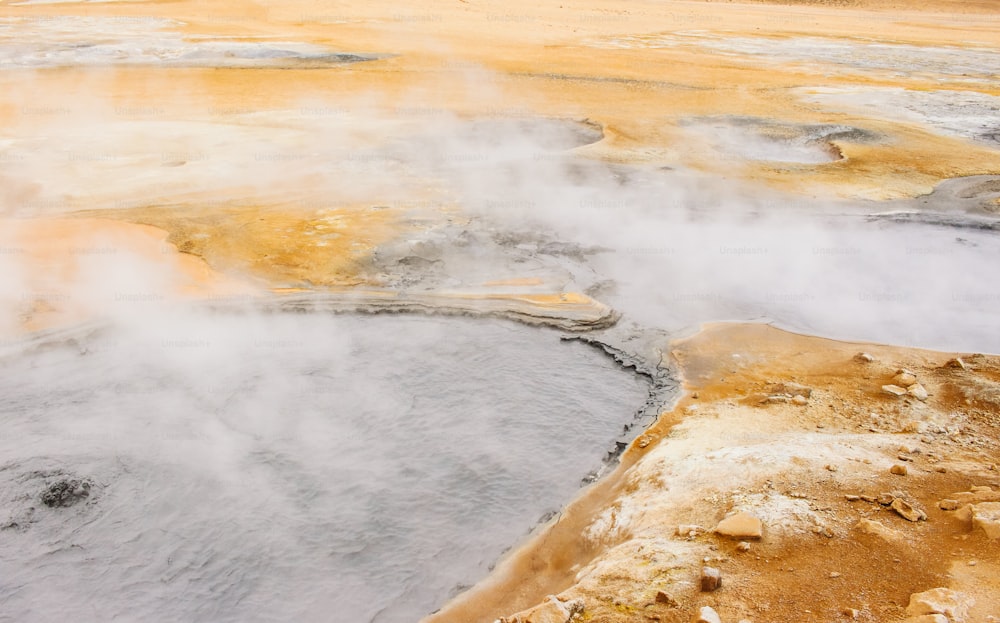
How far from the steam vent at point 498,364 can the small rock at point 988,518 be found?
0.05 feet

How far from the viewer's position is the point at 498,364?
5809 millimetres

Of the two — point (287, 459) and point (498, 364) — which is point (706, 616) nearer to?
point (287, 459)

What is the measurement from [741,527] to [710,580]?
45cm

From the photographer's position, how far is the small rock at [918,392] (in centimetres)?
498

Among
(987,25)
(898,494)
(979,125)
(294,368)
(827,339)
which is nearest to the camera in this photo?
(898,494)

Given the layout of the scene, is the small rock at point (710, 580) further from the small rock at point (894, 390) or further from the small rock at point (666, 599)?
the small rock at point (894, 390)

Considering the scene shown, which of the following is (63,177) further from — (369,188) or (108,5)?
(108,5)

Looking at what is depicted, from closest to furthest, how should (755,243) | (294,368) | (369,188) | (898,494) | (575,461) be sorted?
(898,494) → (575,461) → (294,368) → (755,243) → (369,188)

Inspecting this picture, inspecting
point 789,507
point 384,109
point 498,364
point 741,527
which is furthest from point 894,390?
point 384,109

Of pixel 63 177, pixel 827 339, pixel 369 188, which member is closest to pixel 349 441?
pixel 827 339

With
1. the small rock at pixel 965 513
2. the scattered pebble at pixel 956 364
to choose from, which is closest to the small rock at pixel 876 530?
the small rock at pixel 965 513

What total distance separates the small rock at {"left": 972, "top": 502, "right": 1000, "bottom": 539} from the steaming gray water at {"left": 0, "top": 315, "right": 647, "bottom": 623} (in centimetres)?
205

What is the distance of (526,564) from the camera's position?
3.99m

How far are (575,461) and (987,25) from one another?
1126 inches
